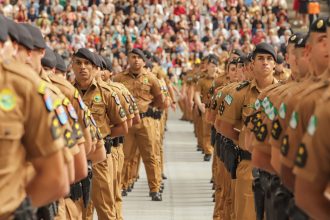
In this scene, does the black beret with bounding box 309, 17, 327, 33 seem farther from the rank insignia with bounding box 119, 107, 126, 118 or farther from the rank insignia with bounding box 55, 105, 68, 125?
the rank insignia with bounding box 119, 107, 126, 118

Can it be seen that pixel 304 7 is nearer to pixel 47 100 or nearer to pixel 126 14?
pixel 126 14

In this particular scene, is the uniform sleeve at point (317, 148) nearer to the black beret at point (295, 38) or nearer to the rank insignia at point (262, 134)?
the rank insignia at point (262, 134)

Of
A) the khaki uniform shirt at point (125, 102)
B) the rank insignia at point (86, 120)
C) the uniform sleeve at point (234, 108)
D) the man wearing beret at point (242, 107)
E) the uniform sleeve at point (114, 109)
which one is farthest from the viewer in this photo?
the khaki uniform shirt at point (125, 102)

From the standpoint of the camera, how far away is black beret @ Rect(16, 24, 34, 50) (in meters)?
6.49

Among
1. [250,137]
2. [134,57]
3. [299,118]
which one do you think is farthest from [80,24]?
[299,118]

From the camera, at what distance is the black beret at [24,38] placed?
649 centimetres

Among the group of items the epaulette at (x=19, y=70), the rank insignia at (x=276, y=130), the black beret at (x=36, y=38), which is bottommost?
the rank insignia at (x=276, y=130)

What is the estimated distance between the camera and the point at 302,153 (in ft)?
16.9

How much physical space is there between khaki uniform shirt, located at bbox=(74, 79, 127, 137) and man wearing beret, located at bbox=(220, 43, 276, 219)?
1.23m

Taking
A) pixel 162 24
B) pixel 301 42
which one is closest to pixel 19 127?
pixel 301 42

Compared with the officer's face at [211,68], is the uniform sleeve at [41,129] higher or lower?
higher

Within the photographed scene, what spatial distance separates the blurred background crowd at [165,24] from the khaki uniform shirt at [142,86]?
1605cm

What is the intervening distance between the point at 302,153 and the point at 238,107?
5638mm

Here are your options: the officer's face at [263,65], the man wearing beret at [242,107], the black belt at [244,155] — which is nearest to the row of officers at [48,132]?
the man wearing beret at [242,107]
